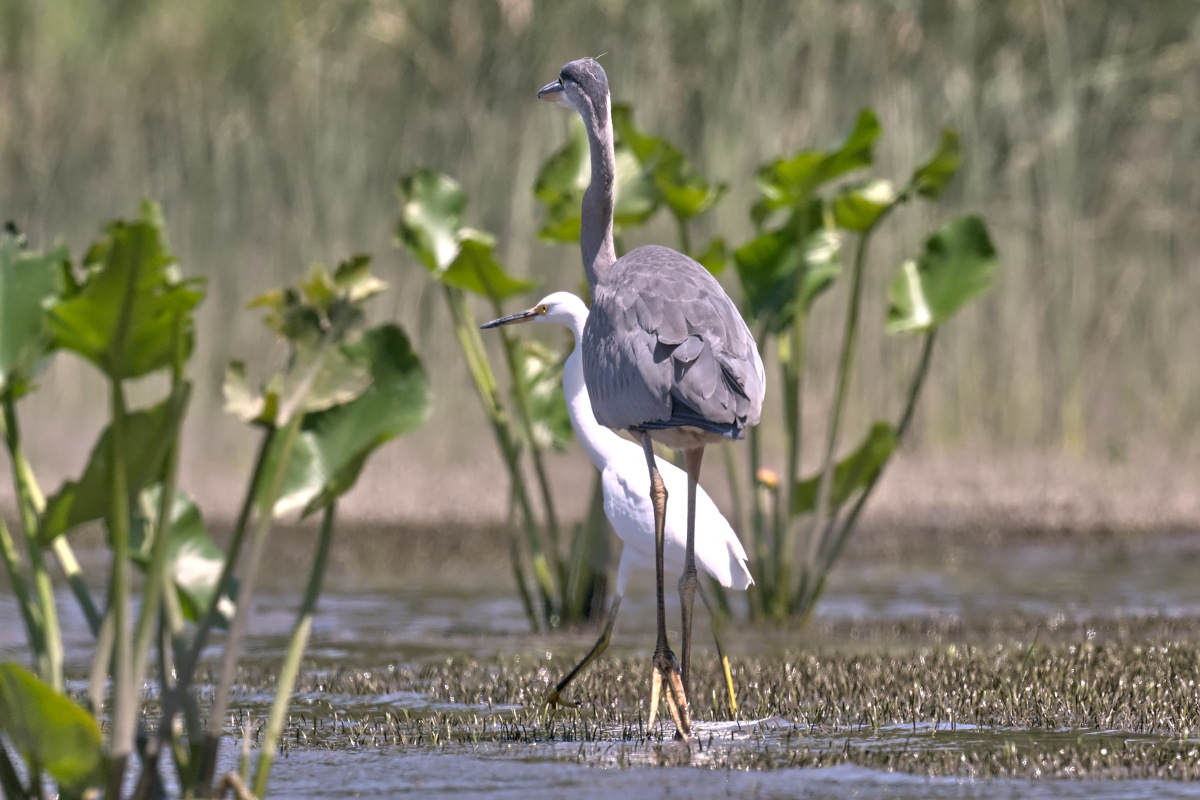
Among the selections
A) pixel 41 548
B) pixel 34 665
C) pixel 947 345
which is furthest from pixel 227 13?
pixel 41 548

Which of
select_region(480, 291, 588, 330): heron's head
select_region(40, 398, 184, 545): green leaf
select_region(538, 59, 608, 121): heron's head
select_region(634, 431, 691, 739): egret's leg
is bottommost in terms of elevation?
select_region(634, 431, 691, 739): egret's leg

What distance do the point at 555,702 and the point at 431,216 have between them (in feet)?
11.2

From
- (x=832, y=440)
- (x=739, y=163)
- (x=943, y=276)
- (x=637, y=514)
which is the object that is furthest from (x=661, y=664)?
(x=739, y=163)

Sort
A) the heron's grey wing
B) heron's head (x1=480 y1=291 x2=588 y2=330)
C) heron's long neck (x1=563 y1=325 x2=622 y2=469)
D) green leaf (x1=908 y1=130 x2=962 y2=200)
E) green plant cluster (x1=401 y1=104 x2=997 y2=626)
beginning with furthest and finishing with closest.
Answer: green plant cluster (x1=401 y1=104 x2=997 y2=626) < green leaf (x1=908 y1=130 x2=962 y2=200) < heron's head (x1=480 y1=291 x2=588 y2=330) < heron's long neck (x1=563 y1=325 x2=622 y2=469) < the heron's grey wing

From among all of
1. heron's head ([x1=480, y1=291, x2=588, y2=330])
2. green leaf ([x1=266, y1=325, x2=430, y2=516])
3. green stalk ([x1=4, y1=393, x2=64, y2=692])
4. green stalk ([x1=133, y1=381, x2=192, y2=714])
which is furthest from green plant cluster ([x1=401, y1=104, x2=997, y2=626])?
green stalk ([x1=133, y1=381, x2=192, y2=714])

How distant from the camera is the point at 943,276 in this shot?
8461 millimetres

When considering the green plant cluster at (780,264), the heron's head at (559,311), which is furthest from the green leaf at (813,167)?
the heron's head at (559,311)

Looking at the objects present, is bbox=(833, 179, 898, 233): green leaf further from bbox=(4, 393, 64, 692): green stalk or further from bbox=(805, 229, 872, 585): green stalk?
bbox=(4, 393, 64, 692): green stalk

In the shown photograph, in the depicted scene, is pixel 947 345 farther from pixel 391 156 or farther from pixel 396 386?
pixel 396 386

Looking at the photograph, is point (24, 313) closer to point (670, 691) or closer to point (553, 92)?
point (670, 691)

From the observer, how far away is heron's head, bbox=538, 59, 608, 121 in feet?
19.9

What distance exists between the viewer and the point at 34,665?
752 cm

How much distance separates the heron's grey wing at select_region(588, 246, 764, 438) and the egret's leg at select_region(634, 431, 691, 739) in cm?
31

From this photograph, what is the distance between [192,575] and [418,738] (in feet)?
3.51
